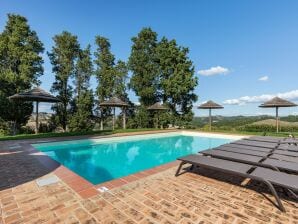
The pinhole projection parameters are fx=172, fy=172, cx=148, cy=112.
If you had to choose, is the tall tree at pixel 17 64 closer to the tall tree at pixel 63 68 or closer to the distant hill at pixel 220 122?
the tall tree at pixel 63 68

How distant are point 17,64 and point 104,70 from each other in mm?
8173

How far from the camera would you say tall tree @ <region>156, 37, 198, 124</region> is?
19.8m

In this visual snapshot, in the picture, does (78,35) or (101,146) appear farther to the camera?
(78,35)

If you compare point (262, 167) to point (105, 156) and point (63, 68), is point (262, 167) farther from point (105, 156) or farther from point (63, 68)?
point (63, 68)

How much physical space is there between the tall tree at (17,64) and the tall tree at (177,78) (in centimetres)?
1314

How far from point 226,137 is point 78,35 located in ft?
59.6

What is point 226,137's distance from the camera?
14195 mm

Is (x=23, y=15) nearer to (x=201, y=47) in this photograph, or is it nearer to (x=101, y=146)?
(x=101, y=146)

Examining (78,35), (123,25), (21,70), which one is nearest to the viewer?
(21,70)

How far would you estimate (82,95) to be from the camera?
59.6ft

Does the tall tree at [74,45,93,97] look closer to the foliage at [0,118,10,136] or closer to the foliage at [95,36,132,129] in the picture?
the foliage at [95,36,132,129]

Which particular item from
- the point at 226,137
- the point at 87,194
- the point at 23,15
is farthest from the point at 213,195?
the point at 23,15

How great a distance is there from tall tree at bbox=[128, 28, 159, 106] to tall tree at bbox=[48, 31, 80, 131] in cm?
654

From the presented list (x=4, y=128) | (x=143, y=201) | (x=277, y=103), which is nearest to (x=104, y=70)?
(x=4, y=128)
